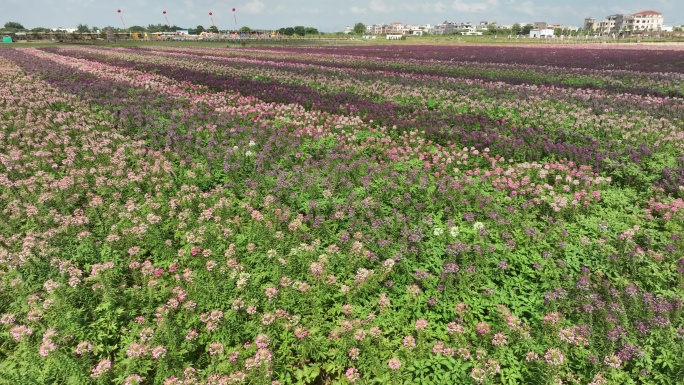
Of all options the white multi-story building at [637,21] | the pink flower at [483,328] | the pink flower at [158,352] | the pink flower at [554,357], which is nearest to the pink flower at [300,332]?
the pink flower at [158,352]

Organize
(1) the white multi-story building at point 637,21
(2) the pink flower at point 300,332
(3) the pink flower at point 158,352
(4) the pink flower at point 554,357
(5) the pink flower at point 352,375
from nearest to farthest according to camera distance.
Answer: (4) the pink flower at point 554,357 < (5) the pink flower at point 352,375 < (3) the pink flower at point 158,352 < (2) the pink flower at point 300,332 < (1) the white multi-story building at point 637,21

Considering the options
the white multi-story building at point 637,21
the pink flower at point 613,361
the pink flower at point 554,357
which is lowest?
the pink flower at point 613,361

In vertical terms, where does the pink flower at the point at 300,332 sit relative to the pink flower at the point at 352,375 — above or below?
above

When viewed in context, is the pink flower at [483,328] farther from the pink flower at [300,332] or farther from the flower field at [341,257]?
the pink flower at [300,332]

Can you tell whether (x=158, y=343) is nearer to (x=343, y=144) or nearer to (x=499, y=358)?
(x=499, y=358)

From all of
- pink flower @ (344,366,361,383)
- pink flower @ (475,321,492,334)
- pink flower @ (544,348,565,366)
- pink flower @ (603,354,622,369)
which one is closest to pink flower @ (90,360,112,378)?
pink flower @ (344,366,361,383)

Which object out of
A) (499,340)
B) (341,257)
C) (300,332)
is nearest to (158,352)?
(300,332)

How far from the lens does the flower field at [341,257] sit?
12.6ft

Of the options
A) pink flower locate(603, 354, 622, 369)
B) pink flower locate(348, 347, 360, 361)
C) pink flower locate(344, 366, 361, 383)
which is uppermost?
pink flower locate(603, 354, 622, 369)

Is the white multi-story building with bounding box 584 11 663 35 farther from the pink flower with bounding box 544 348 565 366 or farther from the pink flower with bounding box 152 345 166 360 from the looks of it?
the pink flower with bounding box 152 345 166 360

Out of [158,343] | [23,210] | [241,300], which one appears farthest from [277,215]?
[23,210]

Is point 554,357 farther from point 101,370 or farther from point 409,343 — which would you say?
point 101,370

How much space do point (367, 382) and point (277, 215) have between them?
322 cm

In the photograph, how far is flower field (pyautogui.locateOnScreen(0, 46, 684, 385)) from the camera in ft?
12.6
